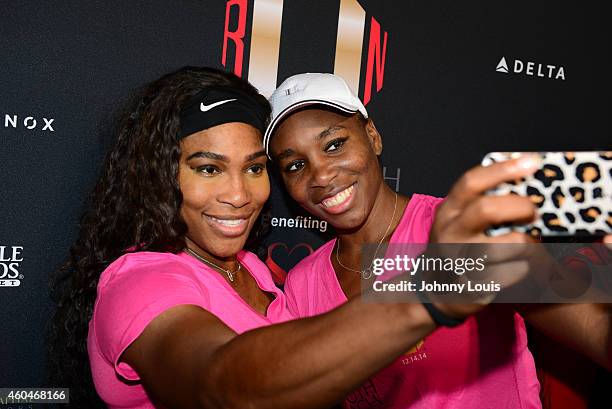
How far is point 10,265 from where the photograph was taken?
154cm

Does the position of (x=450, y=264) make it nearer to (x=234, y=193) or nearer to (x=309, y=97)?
(x=234, y=193)

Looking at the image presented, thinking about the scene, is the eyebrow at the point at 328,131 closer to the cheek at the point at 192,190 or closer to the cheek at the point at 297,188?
the cheek at the point at 297,188

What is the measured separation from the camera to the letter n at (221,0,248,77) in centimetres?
168

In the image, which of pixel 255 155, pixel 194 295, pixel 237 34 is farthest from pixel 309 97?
pixel 194 295

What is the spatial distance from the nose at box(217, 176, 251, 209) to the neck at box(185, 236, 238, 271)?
141mm

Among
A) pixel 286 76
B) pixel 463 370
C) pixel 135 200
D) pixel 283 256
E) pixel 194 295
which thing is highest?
pixel 286 76

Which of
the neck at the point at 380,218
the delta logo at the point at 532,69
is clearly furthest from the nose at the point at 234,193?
the delta logo at the point at 532,69

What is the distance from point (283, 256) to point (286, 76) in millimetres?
585

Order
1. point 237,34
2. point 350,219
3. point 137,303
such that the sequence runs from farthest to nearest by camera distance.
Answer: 1. point 237,34
2. point 350,219
3. point 137,303

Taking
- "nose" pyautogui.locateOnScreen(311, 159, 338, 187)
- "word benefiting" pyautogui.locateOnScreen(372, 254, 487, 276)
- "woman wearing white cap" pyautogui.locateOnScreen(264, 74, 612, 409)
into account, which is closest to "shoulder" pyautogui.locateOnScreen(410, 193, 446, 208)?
"woman wearing white cap" pyautogui.locateOnScreen(264, 74, 612, 409)

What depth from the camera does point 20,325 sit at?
61.6 inches

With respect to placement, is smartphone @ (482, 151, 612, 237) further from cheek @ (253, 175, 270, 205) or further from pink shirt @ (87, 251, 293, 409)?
cheek @ (253, 175, 270, 205)

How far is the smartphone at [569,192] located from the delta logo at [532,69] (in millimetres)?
1431

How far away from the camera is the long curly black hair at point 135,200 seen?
122cm
